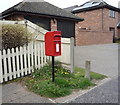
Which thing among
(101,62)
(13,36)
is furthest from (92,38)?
(13,36)

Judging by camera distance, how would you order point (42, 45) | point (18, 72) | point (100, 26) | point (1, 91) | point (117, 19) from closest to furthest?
point (1, 91) → point (18, 72) → point (42, 45) → point (100, 26) → point (117, 19)

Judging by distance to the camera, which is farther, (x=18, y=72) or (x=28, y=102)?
(x=18, y=72)

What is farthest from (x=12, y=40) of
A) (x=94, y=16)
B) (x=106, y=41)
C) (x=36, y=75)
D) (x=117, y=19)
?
(x=117, y=19)

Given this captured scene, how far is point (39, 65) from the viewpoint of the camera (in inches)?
196

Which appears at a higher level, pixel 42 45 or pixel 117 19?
pixel 117 19

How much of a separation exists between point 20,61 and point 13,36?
0.96 m

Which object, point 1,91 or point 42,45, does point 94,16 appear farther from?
point 1,91

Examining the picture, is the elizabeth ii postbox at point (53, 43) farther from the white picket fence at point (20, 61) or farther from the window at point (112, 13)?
the window at point (112, 13)

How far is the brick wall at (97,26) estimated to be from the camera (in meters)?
16.1

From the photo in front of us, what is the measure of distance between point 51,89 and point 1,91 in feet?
4.49

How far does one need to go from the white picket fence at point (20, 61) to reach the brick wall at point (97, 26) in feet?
35.4

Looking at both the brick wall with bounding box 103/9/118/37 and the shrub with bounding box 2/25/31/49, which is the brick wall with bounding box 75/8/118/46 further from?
the shrub with bounding box 2/25/31/49

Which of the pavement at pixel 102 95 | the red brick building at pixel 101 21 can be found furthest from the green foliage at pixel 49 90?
the red brick building at pixel 101 21

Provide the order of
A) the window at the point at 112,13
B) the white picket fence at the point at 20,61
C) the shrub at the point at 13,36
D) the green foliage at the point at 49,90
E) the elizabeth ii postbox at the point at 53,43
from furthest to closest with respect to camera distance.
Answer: the window at the point at 112,13
the shrub at the point at 13,36
the white picket fence at the point at 20,61
the elizabeth ii postbox at the point at 53,43
the green foliage at the point at 49,90
